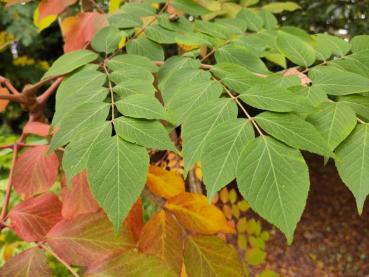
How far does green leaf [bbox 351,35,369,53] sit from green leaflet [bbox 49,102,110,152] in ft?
1.63

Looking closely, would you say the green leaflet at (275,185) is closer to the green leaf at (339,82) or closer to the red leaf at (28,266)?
the green leaf at (339,82)

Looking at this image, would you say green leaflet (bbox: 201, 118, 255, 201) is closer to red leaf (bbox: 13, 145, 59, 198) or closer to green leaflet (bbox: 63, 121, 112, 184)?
green leaflet (bbox: 63, 121, 112, 184)

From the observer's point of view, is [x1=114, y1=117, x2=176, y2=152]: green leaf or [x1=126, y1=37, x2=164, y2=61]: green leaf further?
[x1=126, y1=37, x2=164, y2=61]: green leaf

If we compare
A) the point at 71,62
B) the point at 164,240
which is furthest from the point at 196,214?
the point at 71,62

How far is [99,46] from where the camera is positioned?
0.88 m

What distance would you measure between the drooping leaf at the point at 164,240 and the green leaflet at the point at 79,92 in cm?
25

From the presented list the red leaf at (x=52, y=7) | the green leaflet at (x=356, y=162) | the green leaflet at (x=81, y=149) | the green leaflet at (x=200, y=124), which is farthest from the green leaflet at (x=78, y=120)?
the red leaf at (x=52, y=7)

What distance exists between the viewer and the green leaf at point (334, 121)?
21.9 inches

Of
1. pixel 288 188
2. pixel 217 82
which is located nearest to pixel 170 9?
pixel 217 82

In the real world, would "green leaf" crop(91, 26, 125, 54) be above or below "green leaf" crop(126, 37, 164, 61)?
above

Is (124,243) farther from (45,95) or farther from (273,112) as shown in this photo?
(45,95)

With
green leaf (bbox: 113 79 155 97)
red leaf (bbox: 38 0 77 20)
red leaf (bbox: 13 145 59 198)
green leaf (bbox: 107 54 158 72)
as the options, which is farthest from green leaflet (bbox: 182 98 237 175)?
red leaf (bbox: 38 0 77 20)

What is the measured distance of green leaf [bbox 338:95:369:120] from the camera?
23.7 inches

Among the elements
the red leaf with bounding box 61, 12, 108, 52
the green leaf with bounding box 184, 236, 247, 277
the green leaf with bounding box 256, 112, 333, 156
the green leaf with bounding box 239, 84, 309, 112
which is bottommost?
the green leaf with bounding box 184, 236, 247, 277
